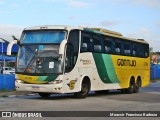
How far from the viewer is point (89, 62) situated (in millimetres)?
21078

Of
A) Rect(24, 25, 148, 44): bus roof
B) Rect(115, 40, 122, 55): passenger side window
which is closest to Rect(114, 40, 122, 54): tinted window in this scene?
Rect(115, 40, 122, 55): passenger side window

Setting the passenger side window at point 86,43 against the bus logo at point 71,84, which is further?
the passenger side window at point 86,43

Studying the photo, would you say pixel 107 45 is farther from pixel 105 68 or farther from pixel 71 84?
pixel 71 84

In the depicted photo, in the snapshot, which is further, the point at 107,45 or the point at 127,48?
the point at 127,48

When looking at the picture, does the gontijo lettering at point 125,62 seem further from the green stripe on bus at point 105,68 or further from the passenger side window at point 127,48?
the green stripe on bus at point 105,68

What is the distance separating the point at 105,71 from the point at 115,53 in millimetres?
1652

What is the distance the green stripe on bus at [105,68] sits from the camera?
72.5 feet

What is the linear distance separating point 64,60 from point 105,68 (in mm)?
4690

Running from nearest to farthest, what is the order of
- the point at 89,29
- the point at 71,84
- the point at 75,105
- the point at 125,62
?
the point at 75,105
the point at 71,84
the point at 89,29
the point at 125,62

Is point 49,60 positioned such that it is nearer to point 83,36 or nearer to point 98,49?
point 83,36

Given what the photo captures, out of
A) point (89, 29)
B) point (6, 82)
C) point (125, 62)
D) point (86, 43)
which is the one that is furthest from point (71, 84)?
point (6, 82)

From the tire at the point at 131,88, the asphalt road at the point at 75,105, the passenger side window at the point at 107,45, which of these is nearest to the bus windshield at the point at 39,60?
the asphalt road at the point at 75,105

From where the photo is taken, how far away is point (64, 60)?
61.6ft

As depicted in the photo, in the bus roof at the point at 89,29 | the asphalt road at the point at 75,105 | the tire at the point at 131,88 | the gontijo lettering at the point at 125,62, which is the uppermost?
the bus roof at the point at 89,29
